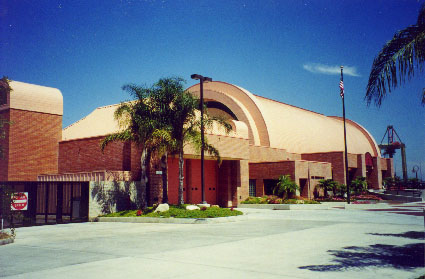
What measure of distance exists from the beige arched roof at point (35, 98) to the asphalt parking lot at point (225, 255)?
17426mm

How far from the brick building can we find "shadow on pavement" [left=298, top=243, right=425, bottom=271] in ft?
55.1

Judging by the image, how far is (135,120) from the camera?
22797mm

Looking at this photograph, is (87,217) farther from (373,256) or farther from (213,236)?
(373,256)

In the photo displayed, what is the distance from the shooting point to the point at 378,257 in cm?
912

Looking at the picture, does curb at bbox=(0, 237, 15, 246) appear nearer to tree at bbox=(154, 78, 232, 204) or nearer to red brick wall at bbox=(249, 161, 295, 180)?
tree at bbox=(154, 78, 232, 204)

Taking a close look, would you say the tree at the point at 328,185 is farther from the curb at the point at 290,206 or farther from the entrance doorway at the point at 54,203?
the entrance doorway at the point at 54,203

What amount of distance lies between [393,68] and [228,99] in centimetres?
3321

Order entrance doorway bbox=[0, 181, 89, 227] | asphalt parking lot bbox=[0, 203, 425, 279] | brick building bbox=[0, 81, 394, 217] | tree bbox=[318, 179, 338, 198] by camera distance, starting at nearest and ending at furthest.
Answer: asphalt parking lot bbox=[0, 203, 425, 279]
entrance doorway bbox=[0, 181, 89, 227]
brick building bbox=[0, 81, 394, 217]
tree bbox=[318, 179, 338, 198]

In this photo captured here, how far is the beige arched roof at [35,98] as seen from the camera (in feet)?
95.3

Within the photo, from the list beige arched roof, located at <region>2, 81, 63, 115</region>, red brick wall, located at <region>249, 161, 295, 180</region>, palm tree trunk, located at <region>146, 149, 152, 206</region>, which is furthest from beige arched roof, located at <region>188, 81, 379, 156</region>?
palm tree trunk, located at <region>146, 149, 152, 206</region>

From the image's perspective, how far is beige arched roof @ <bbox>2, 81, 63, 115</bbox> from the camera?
29062 mm

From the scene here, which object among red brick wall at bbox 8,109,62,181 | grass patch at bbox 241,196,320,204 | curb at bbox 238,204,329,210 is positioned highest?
red brick wall at bbox 8,109,62,181

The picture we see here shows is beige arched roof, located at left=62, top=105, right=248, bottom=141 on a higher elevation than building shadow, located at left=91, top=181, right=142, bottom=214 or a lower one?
higher

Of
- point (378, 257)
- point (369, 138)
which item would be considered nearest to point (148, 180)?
point (378, 257)
